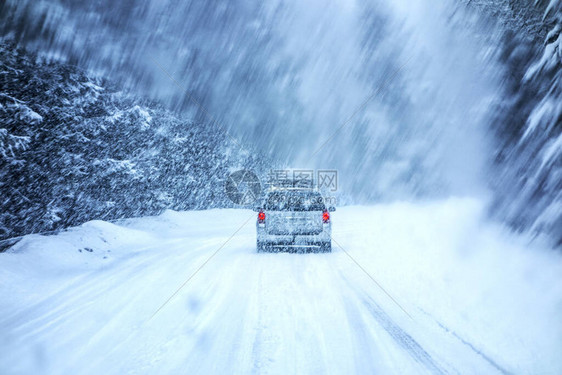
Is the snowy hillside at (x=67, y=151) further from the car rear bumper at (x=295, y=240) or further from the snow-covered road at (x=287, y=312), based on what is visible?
the car rear bumper at (x=295, y=240)

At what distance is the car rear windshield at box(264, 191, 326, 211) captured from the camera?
9841 mm

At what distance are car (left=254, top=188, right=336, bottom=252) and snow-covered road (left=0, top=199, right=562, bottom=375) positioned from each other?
1.64 ft

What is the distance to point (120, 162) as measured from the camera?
1644 centimetres

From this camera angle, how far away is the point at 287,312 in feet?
16.7

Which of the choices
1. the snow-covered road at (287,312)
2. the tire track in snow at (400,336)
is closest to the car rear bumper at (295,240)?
the snow-covered road at (287,312)

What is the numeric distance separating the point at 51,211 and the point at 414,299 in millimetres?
14365

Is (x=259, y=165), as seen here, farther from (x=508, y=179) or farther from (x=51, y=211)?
(x=508, y=179)

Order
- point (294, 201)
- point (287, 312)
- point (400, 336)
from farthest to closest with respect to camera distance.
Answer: point (294, 201), point (287, 312), point (400, 336)

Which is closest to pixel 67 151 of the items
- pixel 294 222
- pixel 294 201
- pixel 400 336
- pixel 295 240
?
pixel 294 201

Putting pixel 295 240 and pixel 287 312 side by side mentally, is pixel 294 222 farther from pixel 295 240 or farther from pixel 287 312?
pixel 287 312

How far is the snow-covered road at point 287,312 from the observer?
360cm

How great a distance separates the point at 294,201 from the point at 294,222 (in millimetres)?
602

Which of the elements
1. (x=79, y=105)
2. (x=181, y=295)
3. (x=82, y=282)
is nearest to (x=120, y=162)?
(x=79, y=105)

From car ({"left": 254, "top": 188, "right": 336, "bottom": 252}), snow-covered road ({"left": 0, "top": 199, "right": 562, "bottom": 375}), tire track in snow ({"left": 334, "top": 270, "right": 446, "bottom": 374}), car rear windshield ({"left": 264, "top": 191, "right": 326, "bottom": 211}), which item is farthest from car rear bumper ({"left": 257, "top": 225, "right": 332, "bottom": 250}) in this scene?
tire track in snow ({"left": 334, "top": 270, "right": 446, "bottom": 374})
